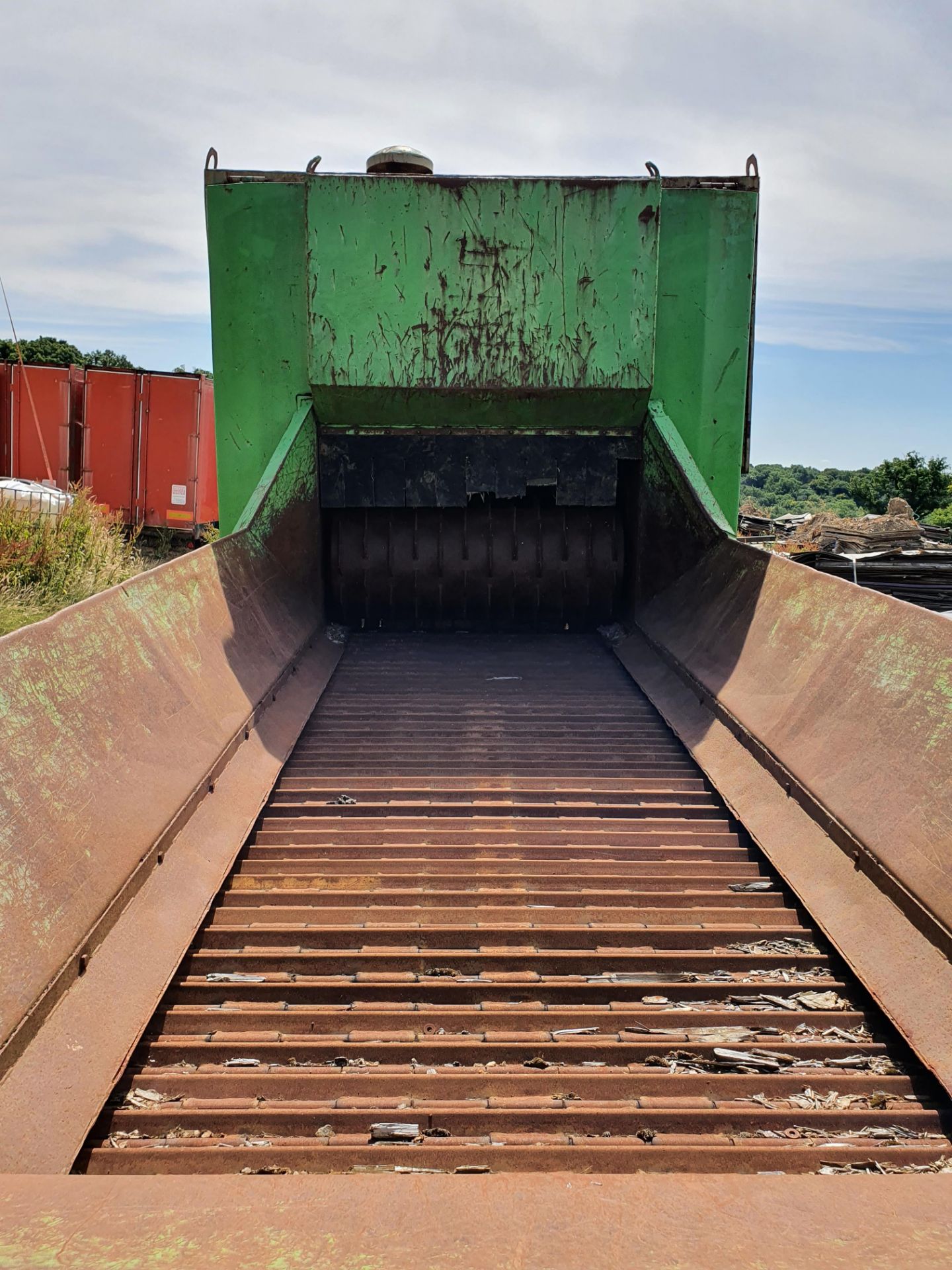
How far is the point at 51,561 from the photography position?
7.19m

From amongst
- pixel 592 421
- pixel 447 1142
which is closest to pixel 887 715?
pixel 447 1142

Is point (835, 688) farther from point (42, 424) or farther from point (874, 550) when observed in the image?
point (874, 550)

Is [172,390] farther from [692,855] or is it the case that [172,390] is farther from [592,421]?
[692,855]

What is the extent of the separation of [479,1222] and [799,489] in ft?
206

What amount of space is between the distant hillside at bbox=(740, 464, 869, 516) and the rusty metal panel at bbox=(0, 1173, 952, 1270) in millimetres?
42159

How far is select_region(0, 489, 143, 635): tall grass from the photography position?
663 cm

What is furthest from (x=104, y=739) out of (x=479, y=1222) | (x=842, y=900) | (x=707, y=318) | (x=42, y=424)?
(x=42, y=424)

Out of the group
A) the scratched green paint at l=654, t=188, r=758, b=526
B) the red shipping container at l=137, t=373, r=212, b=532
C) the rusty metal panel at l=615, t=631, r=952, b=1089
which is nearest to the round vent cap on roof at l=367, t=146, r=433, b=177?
the scratched green paint at l=654, t=188, r=758, b=526

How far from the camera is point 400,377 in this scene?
5.05 metres

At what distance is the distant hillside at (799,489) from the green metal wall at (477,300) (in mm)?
38116

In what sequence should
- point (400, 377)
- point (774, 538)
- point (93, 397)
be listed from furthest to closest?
1. point (774, 538)
2. point (93, 397)
3. point (400, 377)

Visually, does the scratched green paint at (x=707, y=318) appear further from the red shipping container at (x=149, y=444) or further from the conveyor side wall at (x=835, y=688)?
the red shipping container at (x=149, y=444)

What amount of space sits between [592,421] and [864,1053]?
3.83 meters

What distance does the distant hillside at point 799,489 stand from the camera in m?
47.6
